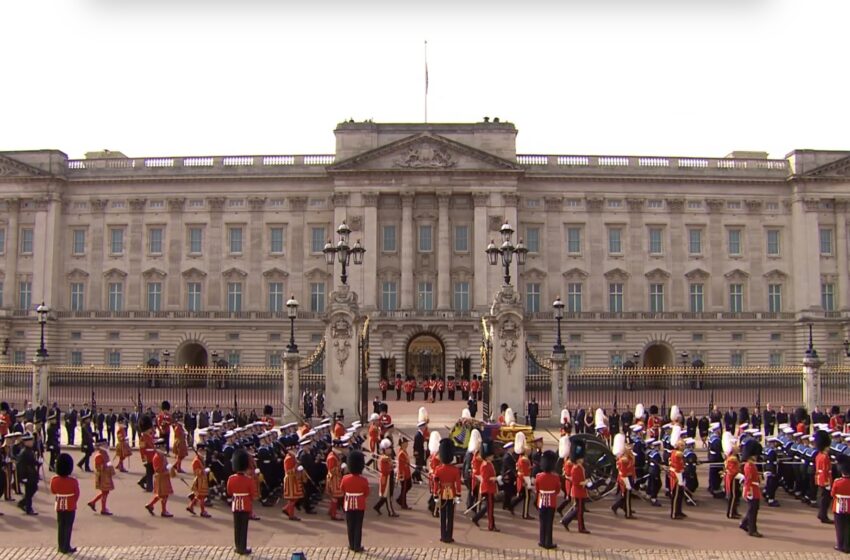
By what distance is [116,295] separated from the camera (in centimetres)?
5922

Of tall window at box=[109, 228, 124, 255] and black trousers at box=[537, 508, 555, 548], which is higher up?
tall window at box=[109, 228, 124, 255]

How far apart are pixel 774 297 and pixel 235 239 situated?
38.1m

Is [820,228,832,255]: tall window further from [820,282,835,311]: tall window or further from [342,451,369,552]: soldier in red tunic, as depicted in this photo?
[342,451,369,552]: soldier in red tunic

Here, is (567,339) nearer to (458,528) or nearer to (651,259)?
(651,259)

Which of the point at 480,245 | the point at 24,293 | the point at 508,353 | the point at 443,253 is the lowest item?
the point at 508,353

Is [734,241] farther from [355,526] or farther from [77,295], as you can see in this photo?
[355,526]

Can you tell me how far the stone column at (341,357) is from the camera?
29.1 m

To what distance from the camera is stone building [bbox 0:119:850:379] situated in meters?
57.0

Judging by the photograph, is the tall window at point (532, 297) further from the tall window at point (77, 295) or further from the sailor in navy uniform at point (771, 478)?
the sailor in navy uniform at point (771, 478)

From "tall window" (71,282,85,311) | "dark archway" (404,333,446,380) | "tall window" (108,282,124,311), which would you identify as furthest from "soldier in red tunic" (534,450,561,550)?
"tall window" (71,282,85,311)

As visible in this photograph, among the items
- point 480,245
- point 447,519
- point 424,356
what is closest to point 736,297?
point 480,245

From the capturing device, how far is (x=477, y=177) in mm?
56875

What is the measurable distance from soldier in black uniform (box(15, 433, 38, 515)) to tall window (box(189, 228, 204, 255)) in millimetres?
43011

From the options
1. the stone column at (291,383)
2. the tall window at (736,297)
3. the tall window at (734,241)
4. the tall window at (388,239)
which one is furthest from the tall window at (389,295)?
the stone column at (291,383)
